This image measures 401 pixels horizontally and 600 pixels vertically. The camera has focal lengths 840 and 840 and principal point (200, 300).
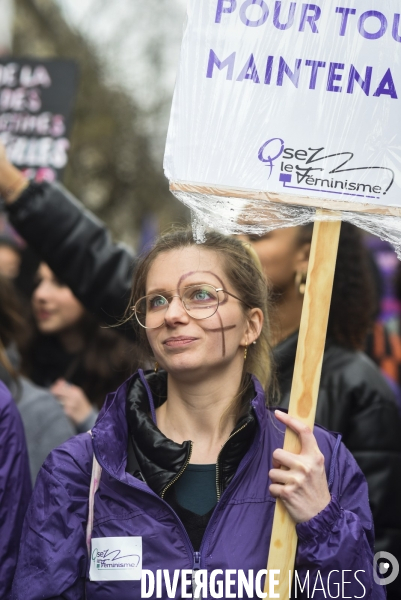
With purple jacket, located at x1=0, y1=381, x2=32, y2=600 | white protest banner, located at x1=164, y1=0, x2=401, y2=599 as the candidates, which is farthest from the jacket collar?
white protest banner, located at x1=164, y1=0, x2=401, y2=599

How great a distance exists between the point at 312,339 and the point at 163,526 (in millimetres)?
583

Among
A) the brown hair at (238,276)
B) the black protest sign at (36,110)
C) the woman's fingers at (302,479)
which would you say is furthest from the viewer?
the black protest sign at (36,110)

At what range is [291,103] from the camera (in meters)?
2.13

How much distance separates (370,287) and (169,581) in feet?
5.78

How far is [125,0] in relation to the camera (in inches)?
703

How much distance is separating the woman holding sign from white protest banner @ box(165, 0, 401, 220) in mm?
319

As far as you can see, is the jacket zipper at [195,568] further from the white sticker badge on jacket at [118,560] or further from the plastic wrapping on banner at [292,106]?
the plastic wrapping on banner at [292,106]

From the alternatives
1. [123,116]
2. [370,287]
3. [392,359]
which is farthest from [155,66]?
[370,287]

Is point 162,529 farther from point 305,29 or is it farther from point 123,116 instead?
point 123,116

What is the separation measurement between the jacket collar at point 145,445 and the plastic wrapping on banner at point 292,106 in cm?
58

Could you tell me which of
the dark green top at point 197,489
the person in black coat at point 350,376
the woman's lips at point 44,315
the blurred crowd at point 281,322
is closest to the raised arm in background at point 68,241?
the blurred crowd at point 281,322

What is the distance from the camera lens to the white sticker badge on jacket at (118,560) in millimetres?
2023

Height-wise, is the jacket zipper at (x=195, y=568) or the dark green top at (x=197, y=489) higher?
the dark green top at (x=197, y=489)

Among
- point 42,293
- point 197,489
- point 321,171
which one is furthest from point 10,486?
point 42,293
